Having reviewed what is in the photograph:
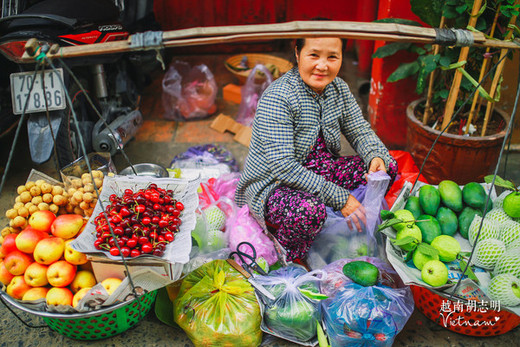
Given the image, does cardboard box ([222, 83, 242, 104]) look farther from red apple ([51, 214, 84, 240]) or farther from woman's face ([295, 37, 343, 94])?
red apple ([51, 214, 84, 240])

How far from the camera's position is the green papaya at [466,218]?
204cm

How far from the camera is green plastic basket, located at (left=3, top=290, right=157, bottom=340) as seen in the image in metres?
1.72

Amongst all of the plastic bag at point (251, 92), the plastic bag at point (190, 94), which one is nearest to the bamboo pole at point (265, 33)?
the plastic bag at point (251, 92)

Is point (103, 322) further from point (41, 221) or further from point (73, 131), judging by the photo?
point (73, 131)

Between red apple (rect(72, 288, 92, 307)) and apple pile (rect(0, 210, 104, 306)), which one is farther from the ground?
apple pile (rect(0, 210, 104, 306))

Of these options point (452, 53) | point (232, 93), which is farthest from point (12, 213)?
point (452, 53)

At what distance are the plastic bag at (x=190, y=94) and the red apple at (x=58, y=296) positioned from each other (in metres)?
2.35

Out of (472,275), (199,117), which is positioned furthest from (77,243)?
(199,117)

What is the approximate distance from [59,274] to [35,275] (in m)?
0.10

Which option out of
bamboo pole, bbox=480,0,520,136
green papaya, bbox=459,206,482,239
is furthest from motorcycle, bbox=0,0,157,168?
bamboo pole, bbox=480,0,520,136

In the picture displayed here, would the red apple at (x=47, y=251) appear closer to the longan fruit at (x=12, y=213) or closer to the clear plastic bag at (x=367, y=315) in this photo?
the longan fruit at (x=12, y=213)

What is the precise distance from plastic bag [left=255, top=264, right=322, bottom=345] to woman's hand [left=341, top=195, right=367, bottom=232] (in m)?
0.37

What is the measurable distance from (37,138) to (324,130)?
5.70ft

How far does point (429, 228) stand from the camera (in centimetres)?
197
